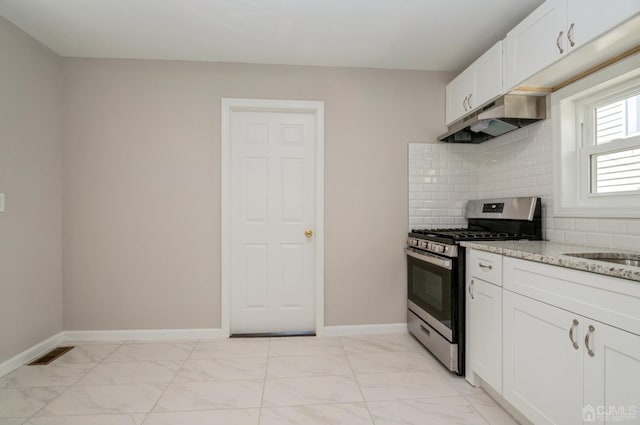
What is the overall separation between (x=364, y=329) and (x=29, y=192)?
3.02 meters

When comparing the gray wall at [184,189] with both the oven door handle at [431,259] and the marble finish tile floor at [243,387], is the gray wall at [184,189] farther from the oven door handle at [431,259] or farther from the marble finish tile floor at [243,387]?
the marble finish tile floor at [243,387]

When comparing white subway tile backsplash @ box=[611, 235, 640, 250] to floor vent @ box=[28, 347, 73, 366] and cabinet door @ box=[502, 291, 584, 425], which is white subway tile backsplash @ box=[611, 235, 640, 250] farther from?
floor vent @ box=[28, 347, 73, 366]

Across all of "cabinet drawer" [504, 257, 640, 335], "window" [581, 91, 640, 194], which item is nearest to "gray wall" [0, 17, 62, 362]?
"cabinet drawer" [504, 257, 640, 335]

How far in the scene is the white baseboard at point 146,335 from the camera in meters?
A: 2.80

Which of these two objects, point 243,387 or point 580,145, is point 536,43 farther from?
point 243,387

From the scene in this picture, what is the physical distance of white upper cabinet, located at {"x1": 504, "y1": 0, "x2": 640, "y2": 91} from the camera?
1444 millimetres

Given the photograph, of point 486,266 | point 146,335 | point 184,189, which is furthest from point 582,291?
point 146,335

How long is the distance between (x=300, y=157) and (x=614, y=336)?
8.15 ft

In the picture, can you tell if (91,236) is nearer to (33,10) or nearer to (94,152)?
(94,152)

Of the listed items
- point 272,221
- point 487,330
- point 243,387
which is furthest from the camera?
point 272,221

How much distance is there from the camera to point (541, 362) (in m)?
1.49

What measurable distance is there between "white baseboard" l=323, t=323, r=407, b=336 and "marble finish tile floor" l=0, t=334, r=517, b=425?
0.68 ft

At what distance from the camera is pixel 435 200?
3.05m

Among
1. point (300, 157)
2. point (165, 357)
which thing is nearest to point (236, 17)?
point (300, 157)
